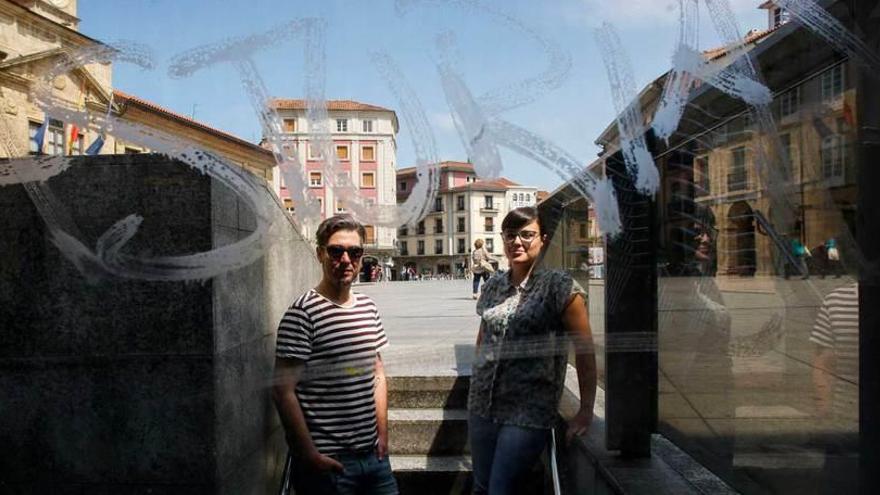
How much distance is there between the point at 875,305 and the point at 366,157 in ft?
5.51

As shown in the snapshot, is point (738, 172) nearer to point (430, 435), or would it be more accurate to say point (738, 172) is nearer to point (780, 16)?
point (780, 16)

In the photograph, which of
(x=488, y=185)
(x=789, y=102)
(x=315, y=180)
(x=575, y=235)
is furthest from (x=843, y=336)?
(x=575, y=235)

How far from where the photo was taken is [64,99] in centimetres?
237

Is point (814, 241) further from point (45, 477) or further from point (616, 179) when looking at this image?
point (45, 477)

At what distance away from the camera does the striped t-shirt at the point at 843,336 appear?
175 cm

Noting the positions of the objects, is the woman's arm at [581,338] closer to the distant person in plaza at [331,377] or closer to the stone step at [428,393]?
the distant person in plaza at [331,377]

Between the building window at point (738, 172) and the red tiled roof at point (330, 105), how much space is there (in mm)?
1311

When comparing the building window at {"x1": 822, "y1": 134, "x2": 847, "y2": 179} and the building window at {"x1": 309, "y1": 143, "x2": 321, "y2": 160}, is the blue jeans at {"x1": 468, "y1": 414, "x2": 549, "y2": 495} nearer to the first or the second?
the building window at {"x1": 309, "y1": 143, "x2": 321, "y2": 160}

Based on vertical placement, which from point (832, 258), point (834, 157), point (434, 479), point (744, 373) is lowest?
point (434, 479)

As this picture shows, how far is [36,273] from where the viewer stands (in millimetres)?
2512

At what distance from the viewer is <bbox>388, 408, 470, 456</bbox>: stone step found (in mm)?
3975

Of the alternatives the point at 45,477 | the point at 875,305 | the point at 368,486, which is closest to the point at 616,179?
the point at 875,305

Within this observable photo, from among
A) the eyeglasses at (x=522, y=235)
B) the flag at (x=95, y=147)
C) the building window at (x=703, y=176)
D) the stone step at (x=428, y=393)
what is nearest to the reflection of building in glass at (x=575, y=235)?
the eyeglasses at (x=522, y=235)

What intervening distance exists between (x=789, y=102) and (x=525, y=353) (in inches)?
52.0
